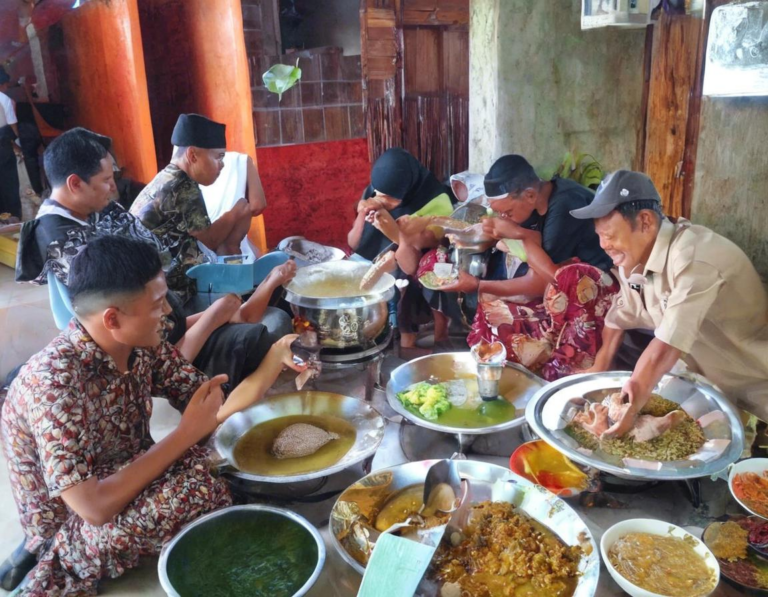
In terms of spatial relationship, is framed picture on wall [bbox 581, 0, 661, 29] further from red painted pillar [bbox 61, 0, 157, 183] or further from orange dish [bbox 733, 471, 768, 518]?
red painted pillar [bbox 61, 0, 157, 183]

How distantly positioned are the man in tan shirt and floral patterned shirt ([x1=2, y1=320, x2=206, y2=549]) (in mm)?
1915

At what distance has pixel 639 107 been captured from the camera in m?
4.70

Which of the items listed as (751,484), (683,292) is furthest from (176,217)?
(751,484)

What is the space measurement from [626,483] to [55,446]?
2.27 metres

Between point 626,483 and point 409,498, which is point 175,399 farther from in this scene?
point 626,483

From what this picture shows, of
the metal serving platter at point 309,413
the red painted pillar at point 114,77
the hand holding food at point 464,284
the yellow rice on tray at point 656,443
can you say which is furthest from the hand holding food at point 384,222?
the red painted pillar at point 114,77

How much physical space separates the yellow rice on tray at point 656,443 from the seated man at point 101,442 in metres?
1.49

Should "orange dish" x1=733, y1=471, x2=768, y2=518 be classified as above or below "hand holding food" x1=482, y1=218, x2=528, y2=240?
below

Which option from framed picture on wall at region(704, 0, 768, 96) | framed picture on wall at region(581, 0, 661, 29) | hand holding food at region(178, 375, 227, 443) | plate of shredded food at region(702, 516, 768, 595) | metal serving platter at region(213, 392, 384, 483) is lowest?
plate of shredded food at region(702, 516, 768, 595)

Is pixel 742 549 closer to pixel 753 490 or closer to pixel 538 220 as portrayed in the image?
pixel 753 490

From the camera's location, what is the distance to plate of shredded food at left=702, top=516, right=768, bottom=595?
2090 mm

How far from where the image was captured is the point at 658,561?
6.93ft

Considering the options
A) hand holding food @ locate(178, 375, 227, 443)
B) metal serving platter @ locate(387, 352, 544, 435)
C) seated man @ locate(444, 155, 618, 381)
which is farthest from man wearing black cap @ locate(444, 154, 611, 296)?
hand holding food @ locate(178, 375, 227, 443)

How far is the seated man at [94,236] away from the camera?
9.45 ft
